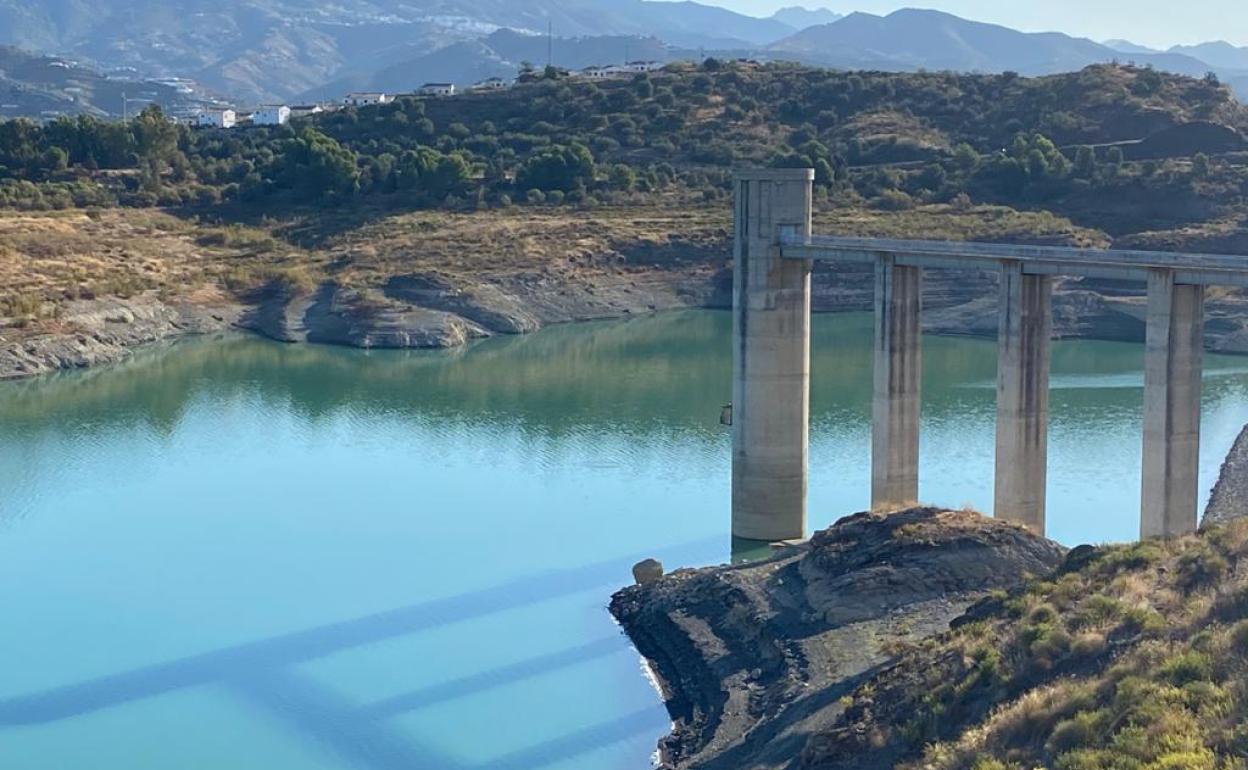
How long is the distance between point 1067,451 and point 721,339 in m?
26.6

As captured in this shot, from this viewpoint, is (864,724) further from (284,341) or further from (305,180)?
(305,180)

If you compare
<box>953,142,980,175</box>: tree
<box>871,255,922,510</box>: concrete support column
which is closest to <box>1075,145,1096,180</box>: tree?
<box>953,142,980,175</box>: tree

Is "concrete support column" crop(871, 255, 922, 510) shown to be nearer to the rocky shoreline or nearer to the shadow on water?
the shadow on water

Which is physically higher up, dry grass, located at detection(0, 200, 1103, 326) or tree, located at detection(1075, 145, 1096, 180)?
tree, located at detection(1075, 145, 1096, 180)

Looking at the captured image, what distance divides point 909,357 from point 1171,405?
6782mm

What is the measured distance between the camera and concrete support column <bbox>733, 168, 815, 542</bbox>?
118ft

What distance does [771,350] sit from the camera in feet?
118

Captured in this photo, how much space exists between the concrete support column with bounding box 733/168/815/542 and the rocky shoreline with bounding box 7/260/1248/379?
3401 cm

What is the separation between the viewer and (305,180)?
84.3 m

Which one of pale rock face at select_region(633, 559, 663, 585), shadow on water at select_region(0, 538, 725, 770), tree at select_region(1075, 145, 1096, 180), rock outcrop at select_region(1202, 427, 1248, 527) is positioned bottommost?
shadow on water at select_region(0, 538, 725, 770)

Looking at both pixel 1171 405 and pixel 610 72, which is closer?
pixel 1171 405

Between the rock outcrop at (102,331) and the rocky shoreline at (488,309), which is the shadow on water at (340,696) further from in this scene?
the rocky shoreline at (488,309)

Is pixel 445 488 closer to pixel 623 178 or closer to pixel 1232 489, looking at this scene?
pixel 1232 489

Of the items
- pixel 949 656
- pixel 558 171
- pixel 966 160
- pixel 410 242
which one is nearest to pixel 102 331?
pixel 410 242
